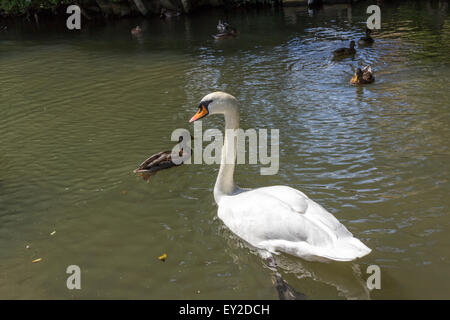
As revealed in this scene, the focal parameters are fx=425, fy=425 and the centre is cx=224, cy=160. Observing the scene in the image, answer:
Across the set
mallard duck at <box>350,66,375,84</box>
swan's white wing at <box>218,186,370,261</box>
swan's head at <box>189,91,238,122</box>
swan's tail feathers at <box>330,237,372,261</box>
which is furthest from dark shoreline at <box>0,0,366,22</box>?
swan's tail feathers at <box>330,237,372,261</box>

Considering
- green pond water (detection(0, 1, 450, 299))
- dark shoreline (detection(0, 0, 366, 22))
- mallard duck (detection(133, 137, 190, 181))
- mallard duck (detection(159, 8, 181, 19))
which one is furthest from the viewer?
dark shoreline (detection(0, 0, 366, 22))

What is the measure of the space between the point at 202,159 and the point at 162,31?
50.5 ft

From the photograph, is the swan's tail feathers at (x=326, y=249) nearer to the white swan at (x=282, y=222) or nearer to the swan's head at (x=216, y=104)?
the white swan at (x=282, y=222)

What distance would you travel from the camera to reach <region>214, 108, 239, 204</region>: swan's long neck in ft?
16.9

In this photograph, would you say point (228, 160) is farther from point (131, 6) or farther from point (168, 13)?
point (131, 6)

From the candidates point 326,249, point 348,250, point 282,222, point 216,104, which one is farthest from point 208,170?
point 348,250

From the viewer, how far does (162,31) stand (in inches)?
821

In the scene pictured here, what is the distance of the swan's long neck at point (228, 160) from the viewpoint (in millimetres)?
5152

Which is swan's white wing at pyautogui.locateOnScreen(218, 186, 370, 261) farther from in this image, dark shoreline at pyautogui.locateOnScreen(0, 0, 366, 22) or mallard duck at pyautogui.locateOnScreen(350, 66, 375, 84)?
dark shoreline at pyautogui.locateOnScreen(0, 0, 366, 22)

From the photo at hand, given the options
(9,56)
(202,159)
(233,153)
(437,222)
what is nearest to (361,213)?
(437,222)

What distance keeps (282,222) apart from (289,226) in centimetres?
9

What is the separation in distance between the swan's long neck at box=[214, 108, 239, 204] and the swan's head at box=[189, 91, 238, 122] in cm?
5

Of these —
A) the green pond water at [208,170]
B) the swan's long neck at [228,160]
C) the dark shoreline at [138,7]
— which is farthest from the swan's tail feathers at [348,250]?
the dark shoreline at [138,7]

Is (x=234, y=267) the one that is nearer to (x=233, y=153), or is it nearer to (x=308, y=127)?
(x=233, y=153)
